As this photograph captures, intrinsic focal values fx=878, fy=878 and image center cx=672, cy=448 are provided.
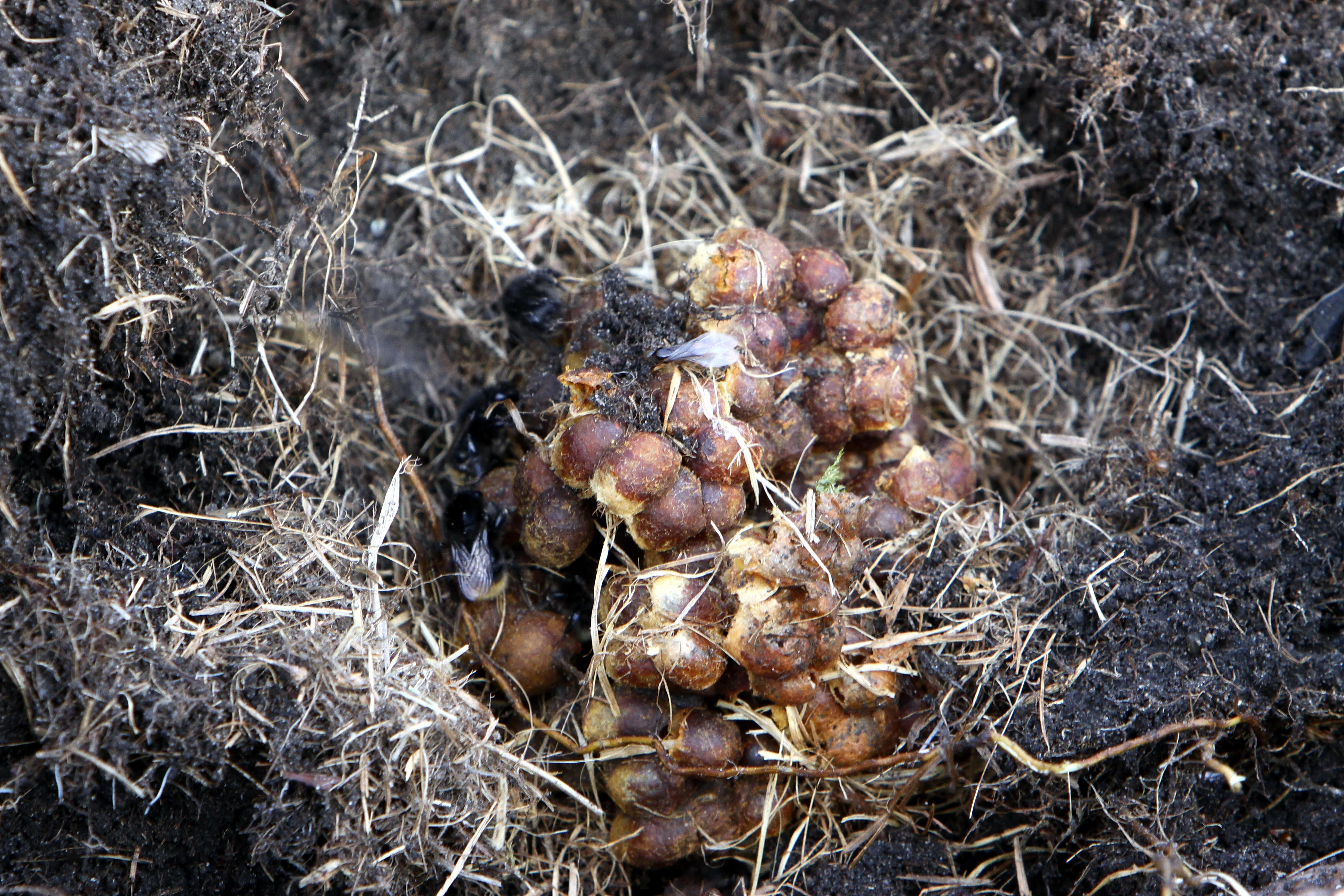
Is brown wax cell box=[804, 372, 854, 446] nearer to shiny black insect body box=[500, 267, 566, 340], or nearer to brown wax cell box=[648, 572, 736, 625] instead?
brown wax cell box=[648, 572, 736, 625]

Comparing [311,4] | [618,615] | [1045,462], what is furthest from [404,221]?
[1045,462]

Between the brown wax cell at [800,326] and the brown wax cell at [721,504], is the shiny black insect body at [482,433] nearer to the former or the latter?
the brown wax cell at [721,504]

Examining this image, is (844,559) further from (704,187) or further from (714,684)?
(704,187)

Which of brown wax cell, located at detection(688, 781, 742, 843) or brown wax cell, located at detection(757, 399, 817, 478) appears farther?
brown wax cell, located at detection(757, 399, 817, 478)

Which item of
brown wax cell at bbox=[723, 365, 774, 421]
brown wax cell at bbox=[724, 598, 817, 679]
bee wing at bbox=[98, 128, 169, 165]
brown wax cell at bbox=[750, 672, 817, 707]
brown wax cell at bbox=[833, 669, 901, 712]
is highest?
bee wing at bbox=[98, 128, 169, 165]

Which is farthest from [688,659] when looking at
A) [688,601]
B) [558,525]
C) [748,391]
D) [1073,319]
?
[1073,319]

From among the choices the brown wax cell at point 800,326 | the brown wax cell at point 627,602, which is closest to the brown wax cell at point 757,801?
the brown wax cell at point 627,602

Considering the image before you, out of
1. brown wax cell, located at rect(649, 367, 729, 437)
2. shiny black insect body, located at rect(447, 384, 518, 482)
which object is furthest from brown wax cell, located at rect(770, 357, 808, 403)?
shiny black insect body, located at rect(447, 384, 518, 482)
